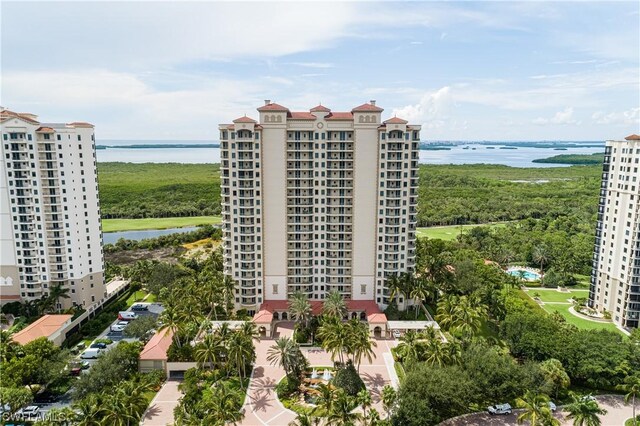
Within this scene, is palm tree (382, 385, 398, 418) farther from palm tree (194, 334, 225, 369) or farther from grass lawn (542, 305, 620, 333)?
grass lawn (542, 305, 620, 333)

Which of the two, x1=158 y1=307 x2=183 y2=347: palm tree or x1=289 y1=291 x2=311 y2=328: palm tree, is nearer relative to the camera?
x1=158 y1=307 x2=183 y2=347: palm tree

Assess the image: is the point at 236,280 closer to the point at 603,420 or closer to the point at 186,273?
the point at 186,273

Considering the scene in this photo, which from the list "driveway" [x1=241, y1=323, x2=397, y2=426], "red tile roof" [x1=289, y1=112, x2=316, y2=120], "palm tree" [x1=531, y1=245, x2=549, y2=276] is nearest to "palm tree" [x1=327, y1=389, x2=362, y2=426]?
"driveway" [x1=241, y1=323, x2=397, y2=426]

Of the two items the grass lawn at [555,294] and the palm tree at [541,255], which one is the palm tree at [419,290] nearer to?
the grass lawn at [555,294]

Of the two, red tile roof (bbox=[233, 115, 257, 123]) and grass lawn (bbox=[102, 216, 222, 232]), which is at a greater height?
red tile roof (bbox=[233, 115, 257, 123])

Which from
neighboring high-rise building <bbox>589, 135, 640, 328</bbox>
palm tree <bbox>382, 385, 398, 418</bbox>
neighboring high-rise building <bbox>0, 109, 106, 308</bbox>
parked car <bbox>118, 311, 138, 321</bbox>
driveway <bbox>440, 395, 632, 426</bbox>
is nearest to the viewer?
palm tree <bbox>382, 385, 398, 418</bbox>

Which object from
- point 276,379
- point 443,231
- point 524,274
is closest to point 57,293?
point 276,379

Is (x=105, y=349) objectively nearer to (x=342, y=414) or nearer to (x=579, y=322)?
(x=342, y=414)
